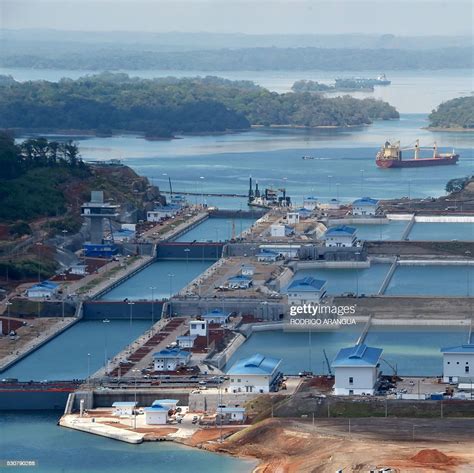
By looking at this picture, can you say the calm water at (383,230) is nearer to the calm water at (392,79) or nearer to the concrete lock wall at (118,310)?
the concrete lock wall at (118,310)

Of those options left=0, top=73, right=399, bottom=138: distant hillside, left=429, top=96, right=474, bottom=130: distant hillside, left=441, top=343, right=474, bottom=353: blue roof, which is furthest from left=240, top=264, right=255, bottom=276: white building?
left=429, top=96, right=474, bottom=130: distant hillside

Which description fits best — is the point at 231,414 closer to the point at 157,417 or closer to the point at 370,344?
the point at 157,417

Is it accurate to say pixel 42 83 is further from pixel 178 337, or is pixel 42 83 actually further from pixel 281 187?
pixel 178 337

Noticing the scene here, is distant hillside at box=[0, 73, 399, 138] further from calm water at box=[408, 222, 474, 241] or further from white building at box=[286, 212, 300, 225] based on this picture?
calm water at box=[408, 222, 474, 241]

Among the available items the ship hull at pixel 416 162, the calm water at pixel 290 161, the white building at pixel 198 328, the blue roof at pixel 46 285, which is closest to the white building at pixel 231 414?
the white building at pixel 198 328

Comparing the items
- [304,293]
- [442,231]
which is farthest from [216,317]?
[442,231]
